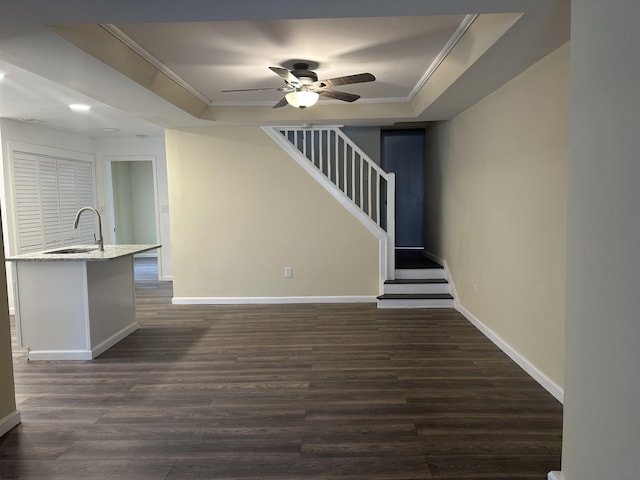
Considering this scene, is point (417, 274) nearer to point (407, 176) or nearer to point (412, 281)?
Answer: point (412, 281)

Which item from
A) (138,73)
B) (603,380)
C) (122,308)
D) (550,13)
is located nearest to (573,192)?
(603,380)

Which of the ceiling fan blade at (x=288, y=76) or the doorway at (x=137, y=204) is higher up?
the ceiling fan blade at (x=288, y=76)

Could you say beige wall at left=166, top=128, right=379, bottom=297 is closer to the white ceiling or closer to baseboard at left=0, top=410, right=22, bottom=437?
the white ceiling

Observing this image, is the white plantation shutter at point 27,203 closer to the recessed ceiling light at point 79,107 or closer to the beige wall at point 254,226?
the recessed ceiling light at point 79,107

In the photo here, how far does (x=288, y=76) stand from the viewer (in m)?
3.38

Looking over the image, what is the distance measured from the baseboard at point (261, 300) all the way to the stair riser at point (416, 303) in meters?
0.35

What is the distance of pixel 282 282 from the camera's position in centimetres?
572

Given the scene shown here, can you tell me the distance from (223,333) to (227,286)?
1.33m

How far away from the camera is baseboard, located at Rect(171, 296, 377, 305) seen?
5684 millimetres

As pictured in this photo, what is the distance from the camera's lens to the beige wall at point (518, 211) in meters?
2.88

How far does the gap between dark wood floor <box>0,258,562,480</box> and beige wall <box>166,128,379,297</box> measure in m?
1.32

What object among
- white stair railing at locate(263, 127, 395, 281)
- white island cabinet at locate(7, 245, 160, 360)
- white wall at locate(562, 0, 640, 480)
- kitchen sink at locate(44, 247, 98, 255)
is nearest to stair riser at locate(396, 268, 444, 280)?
white stair railing at locate(263, 127, 395, 281)

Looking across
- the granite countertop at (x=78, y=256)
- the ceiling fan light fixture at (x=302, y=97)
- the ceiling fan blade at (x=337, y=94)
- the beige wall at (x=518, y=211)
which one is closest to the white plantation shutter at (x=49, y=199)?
the granite countertop at (x=78, y=256)

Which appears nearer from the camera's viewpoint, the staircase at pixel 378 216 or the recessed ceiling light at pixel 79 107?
the recessed ceiling light at pixel 79 107
